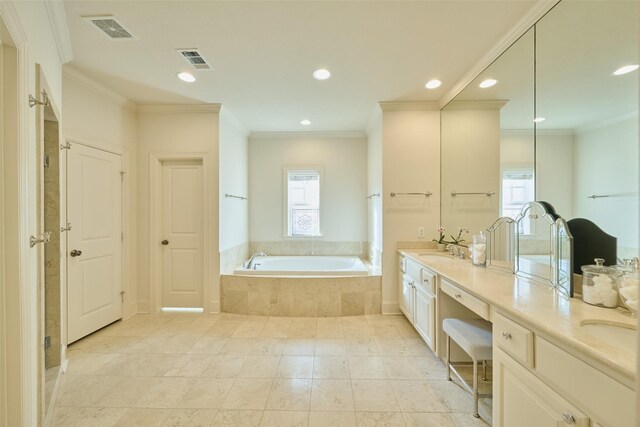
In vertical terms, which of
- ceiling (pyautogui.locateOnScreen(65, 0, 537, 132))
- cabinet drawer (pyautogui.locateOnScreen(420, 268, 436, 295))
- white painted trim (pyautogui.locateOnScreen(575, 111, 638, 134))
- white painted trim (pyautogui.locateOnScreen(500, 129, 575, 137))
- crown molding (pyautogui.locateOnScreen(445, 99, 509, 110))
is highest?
ceiling (pyautogui.locateOnScreen(65, 0, 537, 132))

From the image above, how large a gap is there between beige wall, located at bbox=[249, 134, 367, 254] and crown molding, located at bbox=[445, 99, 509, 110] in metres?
1.74

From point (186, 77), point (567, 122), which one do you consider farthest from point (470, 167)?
point (186, 77)

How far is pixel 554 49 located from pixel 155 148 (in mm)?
3991

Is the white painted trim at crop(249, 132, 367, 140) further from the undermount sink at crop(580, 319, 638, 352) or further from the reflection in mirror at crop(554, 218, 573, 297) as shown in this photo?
the undermount sink at crop(580, 319, 638, 352)

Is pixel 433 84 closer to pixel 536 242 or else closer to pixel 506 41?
pixel 506 41

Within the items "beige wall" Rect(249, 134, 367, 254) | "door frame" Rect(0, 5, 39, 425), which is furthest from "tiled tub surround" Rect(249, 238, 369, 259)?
"door frame" Rect(0, 5, 39, 425)

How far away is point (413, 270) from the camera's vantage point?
2.83 meters

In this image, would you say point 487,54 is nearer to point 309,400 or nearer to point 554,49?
point 554,49

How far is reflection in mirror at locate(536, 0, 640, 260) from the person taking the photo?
1309mm

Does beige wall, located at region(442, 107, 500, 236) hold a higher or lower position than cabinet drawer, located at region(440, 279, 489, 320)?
higher

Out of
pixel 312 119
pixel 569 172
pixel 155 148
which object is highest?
pixel 312 119

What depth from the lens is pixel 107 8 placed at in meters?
1.80

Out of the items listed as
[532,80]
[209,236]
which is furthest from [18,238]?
[532,80]

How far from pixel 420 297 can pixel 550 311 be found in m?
1.45
